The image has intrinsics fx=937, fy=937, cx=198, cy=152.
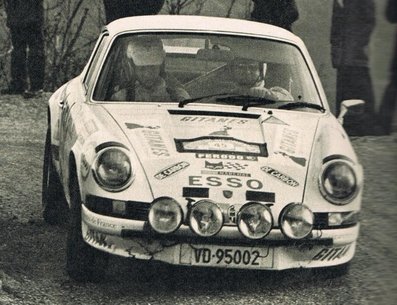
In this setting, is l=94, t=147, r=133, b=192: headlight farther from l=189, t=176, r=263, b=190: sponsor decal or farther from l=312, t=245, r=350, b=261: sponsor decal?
l=312, t=245, r=350, b=261: sponsor decal

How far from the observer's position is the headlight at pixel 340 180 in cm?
410

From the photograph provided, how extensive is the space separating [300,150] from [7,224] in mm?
2216

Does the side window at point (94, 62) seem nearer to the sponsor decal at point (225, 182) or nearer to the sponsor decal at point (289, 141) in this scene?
the sponsor decal at point (289, 141)

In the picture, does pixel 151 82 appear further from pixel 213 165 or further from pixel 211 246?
pixel 211 246

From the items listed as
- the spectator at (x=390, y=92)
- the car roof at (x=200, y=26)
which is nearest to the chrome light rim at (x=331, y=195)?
the car roof at (x=200, y=26)

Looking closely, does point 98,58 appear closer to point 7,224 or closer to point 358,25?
point 7,224

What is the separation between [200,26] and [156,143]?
1323 millimetres


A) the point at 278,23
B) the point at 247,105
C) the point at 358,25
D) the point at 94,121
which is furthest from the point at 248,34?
the point at 278,23

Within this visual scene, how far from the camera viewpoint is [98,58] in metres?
5.50

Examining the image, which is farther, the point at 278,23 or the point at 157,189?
the point at 278,23

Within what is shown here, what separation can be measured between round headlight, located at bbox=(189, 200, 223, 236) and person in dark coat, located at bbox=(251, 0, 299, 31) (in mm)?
7353

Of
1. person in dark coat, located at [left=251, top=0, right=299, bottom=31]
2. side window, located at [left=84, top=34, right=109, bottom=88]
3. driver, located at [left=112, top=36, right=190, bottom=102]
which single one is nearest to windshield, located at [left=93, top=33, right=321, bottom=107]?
driver, located at [left=112, top=36, right=190, bottom=102]

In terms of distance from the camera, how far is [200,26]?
17.4 ft

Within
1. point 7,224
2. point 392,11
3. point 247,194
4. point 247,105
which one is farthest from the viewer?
point 7,224
